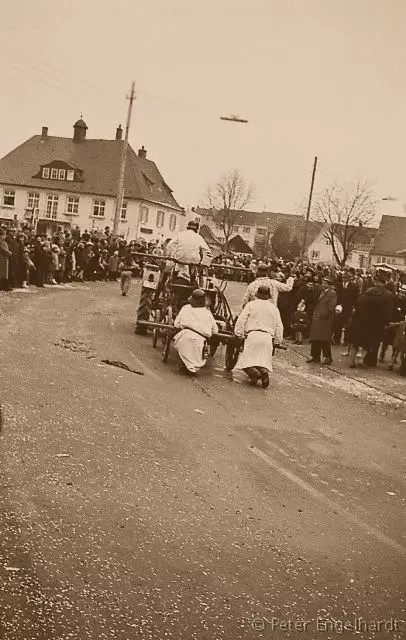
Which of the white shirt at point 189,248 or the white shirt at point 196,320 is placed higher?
the white shirt at point 189,248

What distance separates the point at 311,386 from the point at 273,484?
659 cm

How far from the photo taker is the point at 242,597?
186 inches

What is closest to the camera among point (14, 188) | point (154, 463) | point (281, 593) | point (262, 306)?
point (281, 593)

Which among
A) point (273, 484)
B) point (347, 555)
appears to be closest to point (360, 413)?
point (273, 484)

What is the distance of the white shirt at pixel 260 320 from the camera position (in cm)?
1336

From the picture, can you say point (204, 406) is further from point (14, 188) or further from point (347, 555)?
point (14, 188)

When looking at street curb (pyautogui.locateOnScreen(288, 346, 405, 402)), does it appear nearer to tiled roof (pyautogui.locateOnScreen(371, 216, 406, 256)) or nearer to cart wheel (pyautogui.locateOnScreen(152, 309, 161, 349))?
cart wheel (pyautogui.locateOnScreen(152, 309, 161, 349))

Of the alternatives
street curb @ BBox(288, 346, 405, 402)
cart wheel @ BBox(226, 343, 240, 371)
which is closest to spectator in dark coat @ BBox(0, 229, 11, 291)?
street curb @ BBox(288, 346, 405, 402)

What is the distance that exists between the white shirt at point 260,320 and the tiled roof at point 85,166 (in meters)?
59.7

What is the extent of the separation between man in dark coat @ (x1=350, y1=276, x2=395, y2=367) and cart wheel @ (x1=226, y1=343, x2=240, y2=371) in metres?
3.33

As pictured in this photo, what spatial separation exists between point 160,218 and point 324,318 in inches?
2494

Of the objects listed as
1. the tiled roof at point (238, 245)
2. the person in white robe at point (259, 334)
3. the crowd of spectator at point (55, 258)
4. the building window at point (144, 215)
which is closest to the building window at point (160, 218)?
the building window at point (144, 215)

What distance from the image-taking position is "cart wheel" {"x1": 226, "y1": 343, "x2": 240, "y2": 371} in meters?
13.9

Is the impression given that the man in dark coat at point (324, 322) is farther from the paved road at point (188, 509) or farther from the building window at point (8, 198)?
the building window at point (8, 198)
